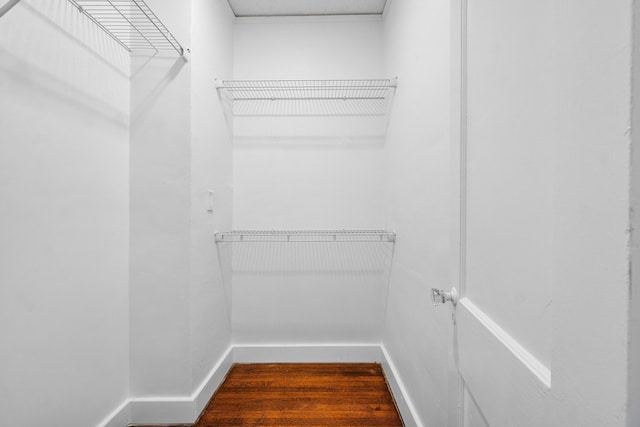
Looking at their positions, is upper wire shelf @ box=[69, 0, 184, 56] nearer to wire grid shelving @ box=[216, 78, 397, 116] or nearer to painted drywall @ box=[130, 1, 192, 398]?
painted drywall @ box=[130, 1, 192, 398]

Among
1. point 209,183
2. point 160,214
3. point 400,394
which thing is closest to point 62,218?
point 160,214

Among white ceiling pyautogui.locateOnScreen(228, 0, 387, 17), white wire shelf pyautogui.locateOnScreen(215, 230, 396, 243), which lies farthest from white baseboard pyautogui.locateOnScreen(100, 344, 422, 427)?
white ceiling pyautogui.locateOnScreen(228, 0, 387, 17)

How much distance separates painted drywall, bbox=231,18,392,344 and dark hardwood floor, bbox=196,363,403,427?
0.68 ft

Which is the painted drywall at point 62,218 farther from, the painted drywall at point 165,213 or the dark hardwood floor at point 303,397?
the dark hardwood floor at point 303,397

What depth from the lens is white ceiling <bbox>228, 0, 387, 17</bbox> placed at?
2020 mm

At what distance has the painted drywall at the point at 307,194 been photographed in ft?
7.07

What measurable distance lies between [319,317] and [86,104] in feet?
5.77

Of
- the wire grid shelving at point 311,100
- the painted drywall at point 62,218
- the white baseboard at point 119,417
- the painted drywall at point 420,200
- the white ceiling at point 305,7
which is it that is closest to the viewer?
the painted drywall at point 62,218

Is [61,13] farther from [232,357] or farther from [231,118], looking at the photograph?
[232,357]

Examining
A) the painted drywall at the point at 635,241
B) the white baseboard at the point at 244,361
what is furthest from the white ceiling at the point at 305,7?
the white baseboard at the point at 244,361

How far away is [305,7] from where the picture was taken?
6.81 feet

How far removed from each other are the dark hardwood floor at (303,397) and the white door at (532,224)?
102 cm

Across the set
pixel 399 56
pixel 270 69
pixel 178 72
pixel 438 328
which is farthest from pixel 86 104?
pixel 438 328

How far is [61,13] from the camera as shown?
1.15 meters
